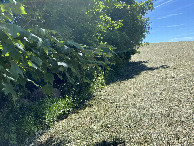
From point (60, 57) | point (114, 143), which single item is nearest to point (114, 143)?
point (114, 143)

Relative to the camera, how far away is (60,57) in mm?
4449

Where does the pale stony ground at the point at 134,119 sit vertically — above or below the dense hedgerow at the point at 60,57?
below

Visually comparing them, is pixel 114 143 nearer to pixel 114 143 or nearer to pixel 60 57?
pixel 114 143

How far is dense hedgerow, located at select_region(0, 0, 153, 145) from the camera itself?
4168mm

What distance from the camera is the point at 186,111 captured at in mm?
7629

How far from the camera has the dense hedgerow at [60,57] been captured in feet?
13.7

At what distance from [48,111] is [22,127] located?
4.29ft

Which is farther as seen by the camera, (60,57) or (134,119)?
(134,119)

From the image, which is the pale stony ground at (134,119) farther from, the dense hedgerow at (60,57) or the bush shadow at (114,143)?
the dense hedgerow at (60,57)

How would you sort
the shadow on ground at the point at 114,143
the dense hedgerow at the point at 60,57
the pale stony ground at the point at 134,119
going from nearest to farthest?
the dense hedgerow at the point at 60,57 < the shadow on ground at the point at 114,143 < the pale stony ground at the point at 134,119

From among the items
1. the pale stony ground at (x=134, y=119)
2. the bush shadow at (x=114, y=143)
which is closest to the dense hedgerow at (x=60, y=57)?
the pale stony ground at (x=134, y=119)

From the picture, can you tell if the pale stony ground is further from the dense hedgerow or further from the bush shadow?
the dense hedgerow

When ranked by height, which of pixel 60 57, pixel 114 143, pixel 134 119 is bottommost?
pixel 114 143

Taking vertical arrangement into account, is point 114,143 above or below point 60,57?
below
